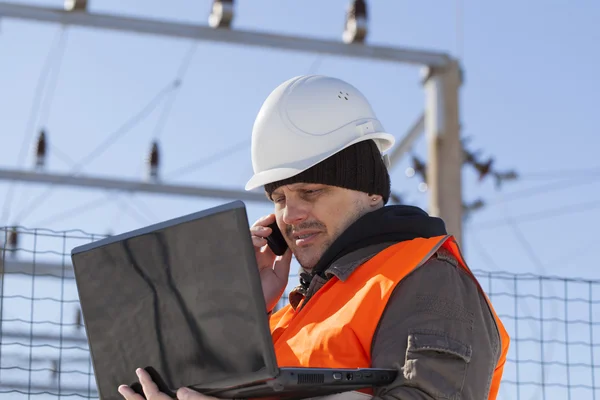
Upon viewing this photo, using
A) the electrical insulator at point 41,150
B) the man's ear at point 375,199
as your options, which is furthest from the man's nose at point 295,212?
the electrical insulator at point 41,150

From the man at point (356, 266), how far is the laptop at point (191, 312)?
74mm

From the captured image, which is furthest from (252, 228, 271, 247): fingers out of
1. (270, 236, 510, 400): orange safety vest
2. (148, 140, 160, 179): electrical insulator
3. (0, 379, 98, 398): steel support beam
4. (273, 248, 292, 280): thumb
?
(148, 140, 160, 179): electrical insulator

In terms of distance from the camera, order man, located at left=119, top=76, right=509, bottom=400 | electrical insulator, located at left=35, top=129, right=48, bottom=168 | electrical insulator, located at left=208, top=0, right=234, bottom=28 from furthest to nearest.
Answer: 1. electrical insulator, located at left=35, top=129, right=48, bottom=168
2. electrical insulator, located at left=208, top=0, right=234, bottom=28
3. man, located at left=119, top=76, right=509, bottom=400

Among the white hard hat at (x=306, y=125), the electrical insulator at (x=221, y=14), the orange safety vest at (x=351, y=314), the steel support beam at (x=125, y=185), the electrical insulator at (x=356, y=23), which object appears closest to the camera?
the orange safety vest at (x=351, y=314)

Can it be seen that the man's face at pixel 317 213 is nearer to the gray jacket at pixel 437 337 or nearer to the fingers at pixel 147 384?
the gray jacket at pixel 437 337

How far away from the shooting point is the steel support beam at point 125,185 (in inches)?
472

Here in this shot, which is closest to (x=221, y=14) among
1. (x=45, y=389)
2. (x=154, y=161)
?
(x=45, y=389)

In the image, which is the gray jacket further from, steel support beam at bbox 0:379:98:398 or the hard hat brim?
steel support beam at bbox 0:379:98:398

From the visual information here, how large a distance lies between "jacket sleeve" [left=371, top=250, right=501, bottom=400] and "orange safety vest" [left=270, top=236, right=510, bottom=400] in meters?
0.04

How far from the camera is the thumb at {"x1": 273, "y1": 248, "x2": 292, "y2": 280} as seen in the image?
4.28 meters

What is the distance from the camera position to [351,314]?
3303 millimetres

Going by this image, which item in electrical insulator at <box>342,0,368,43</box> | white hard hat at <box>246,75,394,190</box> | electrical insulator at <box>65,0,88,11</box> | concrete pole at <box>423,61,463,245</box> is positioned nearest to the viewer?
white hard hat at <box>246,75,394,190</box>

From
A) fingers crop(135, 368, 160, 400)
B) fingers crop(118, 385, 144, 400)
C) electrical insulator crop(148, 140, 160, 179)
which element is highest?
electrical insulator crop(148, 140, 160, 179)

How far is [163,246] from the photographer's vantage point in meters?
2.98
